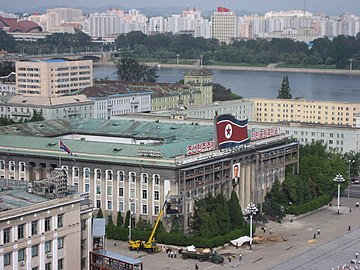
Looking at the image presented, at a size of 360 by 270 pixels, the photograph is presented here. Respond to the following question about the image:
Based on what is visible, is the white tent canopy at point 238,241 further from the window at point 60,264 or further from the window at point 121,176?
the window at point 60,264

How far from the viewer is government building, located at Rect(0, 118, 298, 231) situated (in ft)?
70.2

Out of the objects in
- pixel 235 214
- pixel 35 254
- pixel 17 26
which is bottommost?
pixel 235 214

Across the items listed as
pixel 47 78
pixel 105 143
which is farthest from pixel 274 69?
pixel 105 143

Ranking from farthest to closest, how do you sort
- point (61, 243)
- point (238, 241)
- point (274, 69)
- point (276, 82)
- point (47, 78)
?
point (274, 69) < point (276, 82) < point (47, 78) < point (238, 241) < point (61, 243)

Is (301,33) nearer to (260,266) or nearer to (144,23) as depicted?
(144,23)

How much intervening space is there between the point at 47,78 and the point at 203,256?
2791cm

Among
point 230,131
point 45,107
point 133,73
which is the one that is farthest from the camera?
point 133,73

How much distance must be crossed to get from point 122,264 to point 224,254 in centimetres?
423

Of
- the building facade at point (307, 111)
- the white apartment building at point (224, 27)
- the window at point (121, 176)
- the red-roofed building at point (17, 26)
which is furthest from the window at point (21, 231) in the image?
the white apartment building at point (224, 27)

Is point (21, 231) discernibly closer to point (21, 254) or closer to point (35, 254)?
point (21, 254)

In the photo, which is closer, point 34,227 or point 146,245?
point 34,227

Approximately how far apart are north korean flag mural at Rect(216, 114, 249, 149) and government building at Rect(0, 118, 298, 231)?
0.61ft

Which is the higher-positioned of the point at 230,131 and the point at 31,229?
the point at 230,131

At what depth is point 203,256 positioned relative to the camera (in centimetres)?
1956
